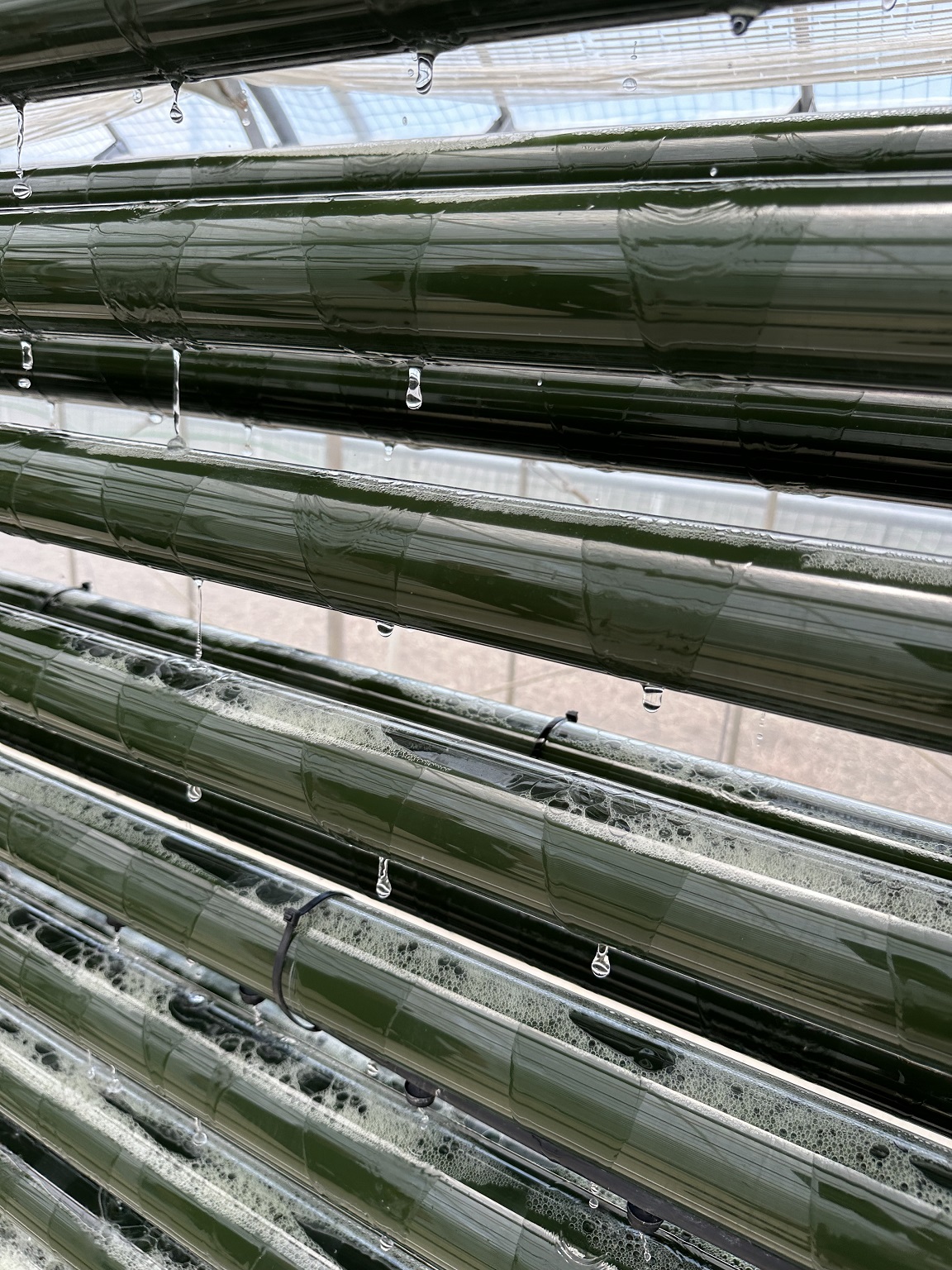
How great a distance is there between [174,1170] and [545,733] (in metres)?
0.90

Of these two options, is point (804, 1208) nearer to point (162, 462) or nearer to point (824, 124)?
point (824, 124)

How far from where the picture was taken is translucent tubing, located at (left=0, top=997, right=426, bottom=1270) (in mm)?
1239

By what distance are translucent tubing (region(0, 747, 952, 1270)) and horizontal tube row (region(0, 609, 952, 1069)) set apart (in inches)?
5.8

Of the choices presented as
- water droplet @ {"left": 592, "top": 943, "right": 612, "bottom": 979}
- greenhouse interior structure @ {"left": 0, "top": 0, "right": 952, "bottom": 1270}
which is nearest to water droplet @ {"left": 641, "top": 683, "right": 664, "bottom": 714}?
greenhouse interior structure @ {"left": 0, "top": 0, "right": 952, "bottom": 1270}

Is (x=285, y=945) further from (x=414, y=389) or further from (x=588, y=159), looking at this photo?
(x=588, y=159)

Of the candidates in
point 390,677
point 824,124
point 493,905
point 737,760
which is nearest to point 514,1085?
point 493,905

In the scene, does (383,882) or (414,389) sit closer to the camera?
(414,389)

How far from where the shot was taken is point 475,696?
1113 millimetres

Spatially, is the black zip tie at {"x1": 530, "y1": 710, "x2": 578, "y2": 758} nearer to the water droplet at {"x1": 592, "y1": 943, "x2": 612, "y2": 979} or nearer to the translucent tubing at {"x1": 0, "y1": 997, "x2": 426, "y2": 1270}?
the water droplet at {"x1": 592, "y1": 943, "x2": 612, "y2": 979}

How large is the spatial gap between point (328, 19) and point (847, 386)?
47 centimetres

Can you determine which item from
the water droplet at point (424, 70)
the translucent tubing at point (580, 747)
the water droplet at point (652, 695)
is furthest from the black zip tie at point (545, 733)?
the water droplet at point (424, 70)

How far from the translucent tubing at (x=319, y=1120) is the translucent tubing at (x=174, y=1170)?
0.14m

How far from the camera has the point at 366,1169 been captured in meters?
1.06

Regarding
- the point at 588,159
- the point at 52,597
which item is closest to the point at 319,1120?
the point at 52,597
